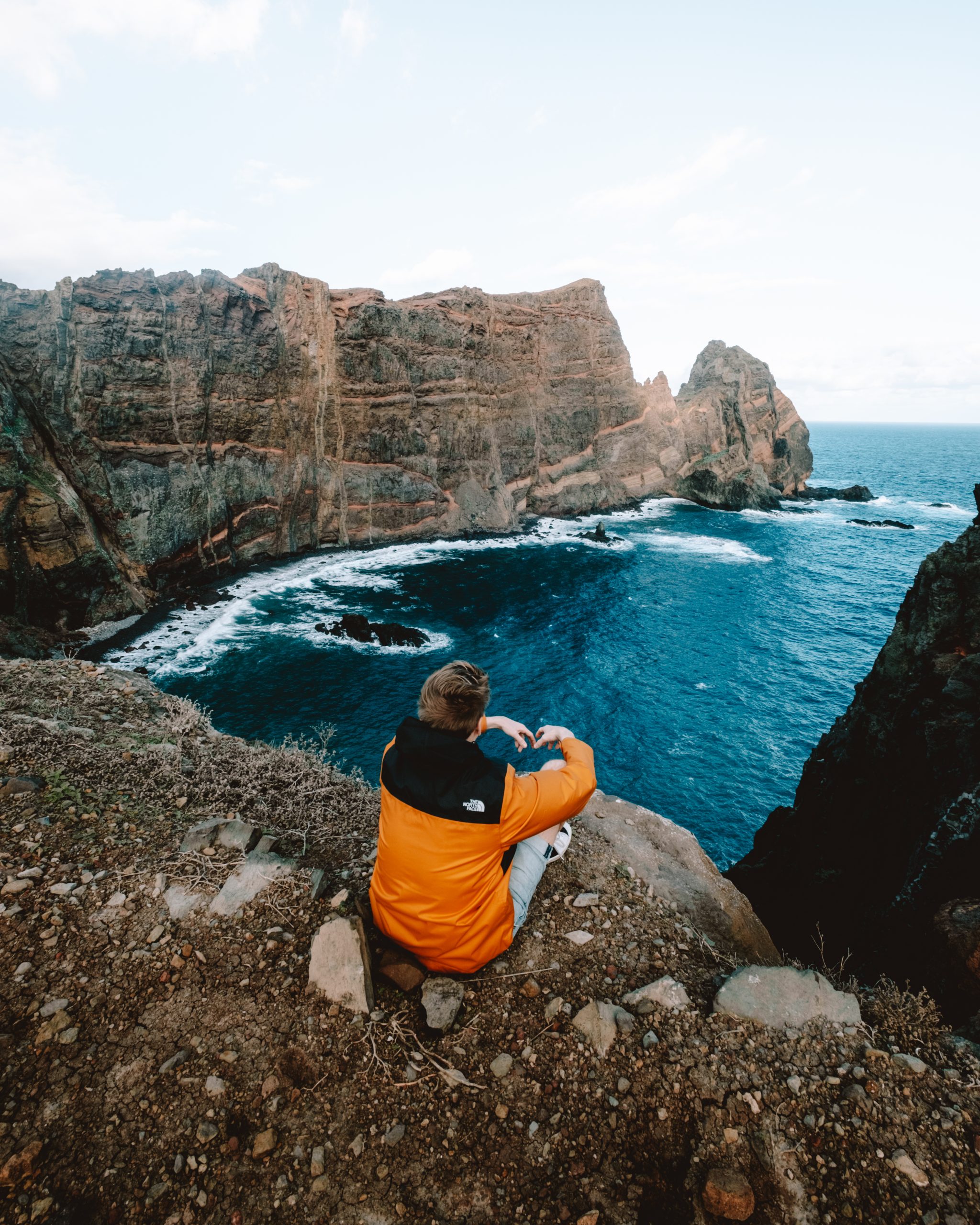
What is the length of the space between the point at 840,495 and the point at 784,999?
8678 centimetres

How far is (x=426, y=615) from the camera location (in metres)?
34.5

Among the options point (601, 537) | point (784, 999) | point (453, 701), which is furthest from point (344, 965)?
point (601, 537)

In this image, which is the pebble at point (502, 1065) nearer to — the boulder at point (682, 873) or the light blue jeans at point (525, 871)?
the light blue jeans at point (525, 871)

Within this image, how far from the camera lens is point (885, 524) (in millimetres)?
60250

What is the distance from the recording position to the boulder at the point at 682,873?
6.07 m

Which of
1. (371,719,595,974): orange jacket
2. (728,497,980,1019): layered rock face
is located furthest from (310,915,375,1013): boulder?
(728,497,980,1019): layered rock face

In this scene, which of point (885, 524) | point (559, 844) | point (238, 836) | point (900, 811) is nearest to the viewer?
point (559, 844)

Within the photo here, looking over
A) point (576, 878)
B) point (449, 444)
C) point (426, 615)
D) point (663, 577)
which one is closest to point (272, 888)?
point (576, 878)

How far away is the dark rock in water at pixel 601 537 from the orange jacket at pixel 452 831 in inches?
1923

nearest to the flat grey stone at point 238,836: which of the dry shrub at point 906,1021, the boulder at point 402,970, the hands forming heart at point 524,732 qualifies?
the boulder at point 402,970

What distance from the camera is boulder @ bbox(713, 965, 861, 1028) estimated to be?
4.10 metres

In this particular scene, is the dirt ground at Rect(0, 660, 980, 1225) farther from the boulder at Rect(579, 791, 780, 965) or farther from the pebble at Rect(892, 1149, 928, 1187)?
the boulder at Rect(579, 791, 780, 965)

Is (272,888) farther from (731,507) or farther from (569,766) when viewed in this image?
(731,507)

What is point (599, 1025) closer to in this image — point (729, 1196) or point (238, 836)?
point (729, 1196)
